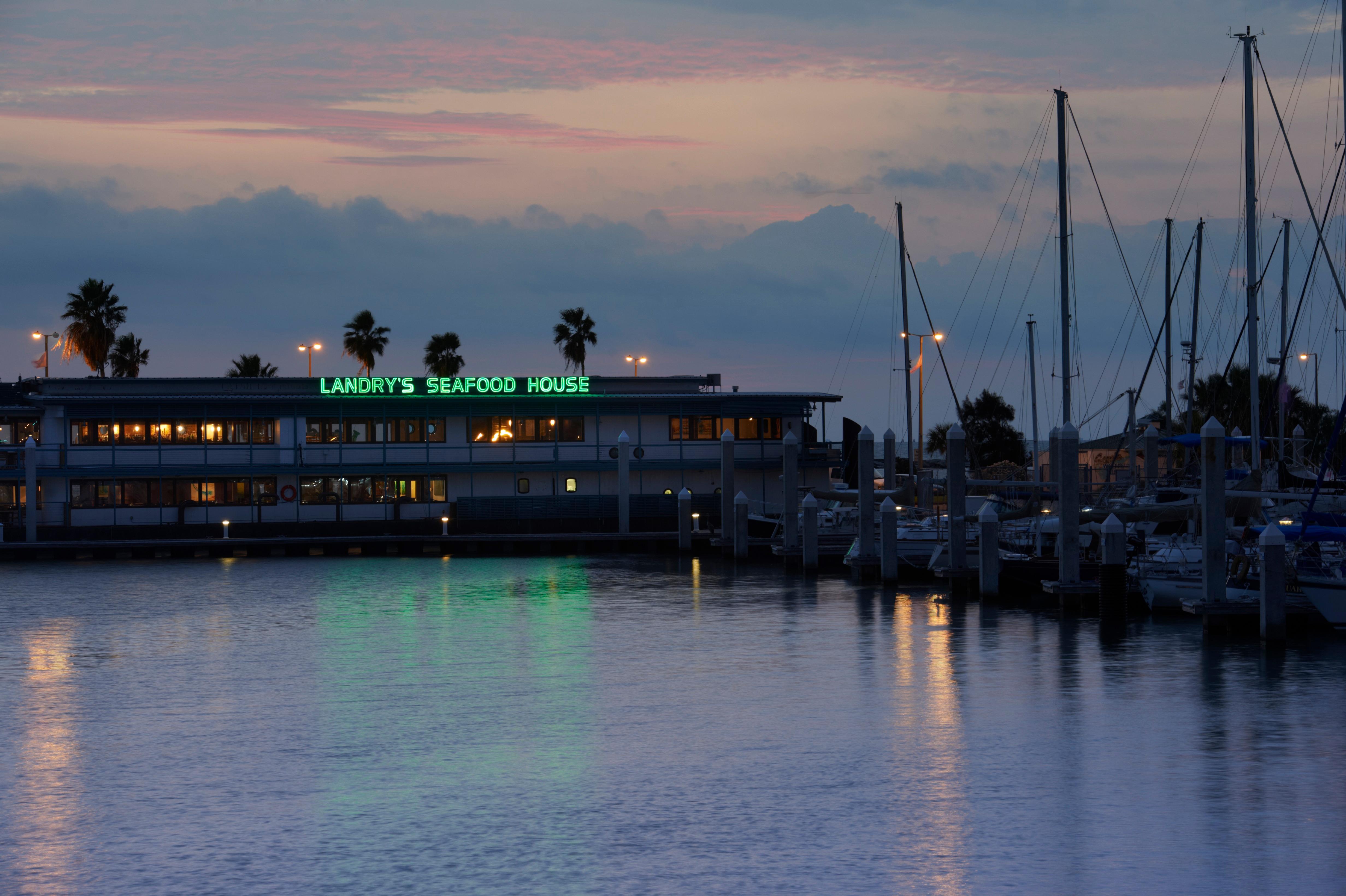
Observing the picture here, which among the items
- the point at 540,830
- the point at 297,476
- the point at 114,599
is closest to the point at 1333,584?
the point at 540,830

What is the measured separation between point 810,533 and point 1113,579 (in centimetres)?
1677

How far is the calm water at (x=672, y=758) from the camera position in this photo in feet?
46.1

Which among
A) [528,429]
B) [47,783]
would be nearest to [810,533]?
[528,429]

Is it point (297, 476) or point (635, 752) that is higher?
point (297, 476)

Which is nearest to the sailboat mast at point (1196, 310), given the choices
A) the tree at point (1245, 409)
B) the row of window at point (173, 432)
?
the tree at point (1245, 409)

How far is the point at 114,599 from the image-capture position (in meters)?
43.0

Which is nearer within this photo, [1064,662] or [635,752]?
[635,752]

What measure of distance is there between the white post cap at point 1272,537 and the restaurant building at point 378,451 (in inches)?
1405

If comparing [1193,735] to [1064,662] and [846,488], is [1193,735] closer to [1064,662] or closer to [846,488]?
[1064,662]

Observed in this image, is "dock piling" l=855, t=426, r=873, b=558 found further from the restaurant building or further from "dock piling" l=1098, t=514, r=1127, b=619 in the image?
the restaurant building

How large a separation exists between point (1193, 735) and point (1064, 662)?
7.17m

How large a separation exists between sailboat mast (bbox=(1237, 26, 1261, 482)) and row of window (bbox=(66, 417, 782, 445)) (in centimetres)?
2885

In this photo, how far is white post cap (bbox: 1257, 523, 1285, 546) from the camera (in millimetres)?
26266

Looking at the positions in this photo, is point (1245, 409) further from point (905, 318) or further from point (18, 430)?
point (18, 430)
